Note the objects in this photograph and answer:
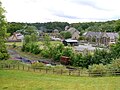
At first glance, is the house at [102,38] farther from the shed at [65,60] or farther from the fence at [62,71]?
the fence at [62,71]

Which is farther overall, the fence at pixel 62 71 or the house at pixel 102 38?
the house at pixel 102 38

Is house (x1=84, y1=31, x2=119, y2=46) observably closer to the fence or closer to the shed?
the shed

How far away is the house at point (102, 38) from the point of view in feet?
324

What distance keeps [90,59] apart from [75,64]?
4.18m

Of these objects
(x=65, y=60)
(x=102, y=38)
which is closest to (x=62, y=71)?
(x=65, y=60)

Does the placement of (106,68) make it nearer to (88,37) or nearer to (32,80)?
(32,80)

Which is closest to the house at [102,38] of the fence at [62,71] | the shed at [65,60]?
the shed at [65,60]

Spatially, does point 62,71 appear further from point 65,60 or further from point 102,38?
point 102,38

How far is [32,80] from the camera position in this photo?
27625mm

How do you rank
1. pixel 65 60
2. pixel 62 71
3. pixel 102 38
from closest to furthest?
1. pixel 62 71
2. pixel 65 60
3. pixel 102 38

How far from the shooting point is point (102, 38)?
102 m

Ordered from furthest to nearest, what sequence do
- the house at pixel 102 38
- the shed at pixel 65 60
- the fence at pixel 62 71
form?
the house at pixel 102 38, the shed at pixel 65 60, the fence at pixel 62 71

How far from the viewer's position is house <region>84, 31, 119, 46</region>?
98825 mm

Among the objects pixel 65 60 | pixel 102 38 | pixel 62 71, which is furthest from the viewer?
pixel 102 38
